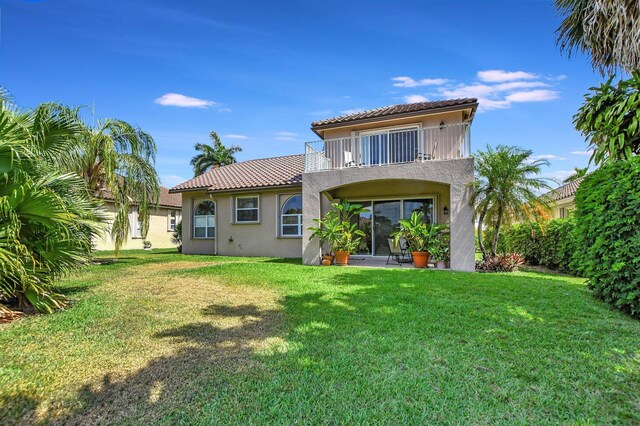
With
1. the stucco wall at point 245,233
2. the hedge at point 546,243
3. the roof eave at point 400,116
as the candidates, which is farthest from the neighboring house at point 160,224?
the hedge at point 546,243

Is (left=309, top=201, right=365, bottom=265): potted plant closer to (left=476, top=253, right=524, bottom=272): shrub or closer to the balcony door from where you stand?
the balcony door

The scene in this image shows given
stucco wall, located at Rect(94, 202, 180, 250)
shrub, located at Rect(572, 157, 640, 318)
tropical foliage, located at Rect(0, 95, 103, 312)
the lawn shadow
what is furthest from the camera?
stucco wall, located at Rect(94, 202, 180, 250)

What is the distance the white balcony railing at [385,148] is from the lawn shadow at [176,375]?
8.90m

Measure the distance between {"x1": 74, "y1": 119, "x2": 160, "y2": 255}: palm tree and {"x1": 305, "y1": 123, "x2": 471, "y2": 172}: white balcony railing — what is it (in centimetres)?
666

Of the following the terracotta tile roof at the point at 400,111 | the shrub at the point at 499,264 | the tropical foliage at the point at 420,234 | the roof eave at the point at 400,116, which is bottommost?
the shrub at the point at 499,264

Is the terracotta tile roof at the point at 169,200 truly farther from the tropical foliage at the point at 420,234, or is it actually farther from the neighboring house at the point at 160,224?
the tropical foliage at the point at 420,234

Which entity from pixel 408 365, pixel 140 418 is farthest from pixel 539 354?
pixel 140 418

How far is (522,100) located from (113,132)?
15.8m

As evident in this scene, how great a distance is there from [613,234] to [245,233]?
47.8 ft

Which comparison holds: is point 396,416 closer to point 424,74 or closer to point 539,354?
point 539,354

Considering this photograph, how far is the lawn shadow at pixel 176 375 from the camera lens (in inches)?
109

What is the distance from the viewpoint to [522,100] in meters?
12.0

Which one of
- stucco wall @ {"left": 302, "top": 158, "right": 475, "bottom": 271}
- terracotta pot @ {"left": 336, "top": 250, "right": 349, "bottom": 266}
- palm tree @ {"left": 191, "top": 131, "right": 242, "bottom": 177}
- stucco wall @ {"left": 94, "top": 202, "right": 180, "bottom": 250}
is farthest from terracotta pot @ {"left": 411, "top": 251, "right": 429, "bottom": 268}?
palm tree @ {"left": 191, "top": 131, "right": 242, "bottom": 177}

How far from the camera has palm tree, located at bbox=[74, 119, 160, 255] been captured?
11422mm
